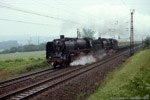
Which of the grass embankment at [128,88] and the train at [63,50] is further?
the train at [63,50]

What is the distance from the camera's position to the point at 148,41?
141 ft

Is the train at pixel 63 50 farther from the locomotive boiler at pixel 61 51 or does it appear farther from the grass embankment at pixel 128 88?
the grass embankment at pixel 128 88

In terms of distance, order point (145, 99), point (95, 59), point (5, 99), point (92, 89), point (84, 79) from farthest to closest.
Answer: point (95, 59) → point (84, 79) → point (92, 89) → point (5, 99) → point (145, 99)

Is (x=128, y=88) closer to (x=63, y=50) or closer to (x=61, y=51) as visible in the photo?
(x=63, y=50)

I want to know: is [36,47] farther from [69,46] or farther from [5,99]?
[5,99]

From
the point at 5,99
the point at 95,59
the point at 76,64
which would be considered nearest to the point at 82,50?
the point at 76,64

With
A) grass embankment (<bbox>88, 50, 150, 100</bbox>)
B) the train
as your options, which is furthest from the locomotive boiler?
grass embankment (<bbox>88, 50, 150, 100</bbox>)

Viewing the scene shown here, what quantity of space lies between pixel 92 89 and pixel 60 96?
7.17ft

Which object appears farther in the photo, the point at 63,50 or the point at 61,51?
the point at 61,51

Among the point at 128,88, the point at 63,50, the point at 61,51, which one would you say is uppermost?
the point at 63,50

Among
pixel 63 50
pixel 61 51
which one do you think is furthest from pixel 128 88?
pixel 61 51

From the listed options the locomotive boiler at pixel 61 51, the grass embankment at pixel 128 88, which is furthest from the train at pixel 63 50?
the grass embankment at pixel 128 88

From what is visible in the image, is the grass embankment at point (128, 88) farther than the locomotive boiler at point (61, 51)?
No

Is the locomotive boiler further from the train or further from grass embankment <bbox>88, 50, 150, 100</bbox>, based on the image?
grass embankment <bbox>88, 50, 150, 100</bbox>
